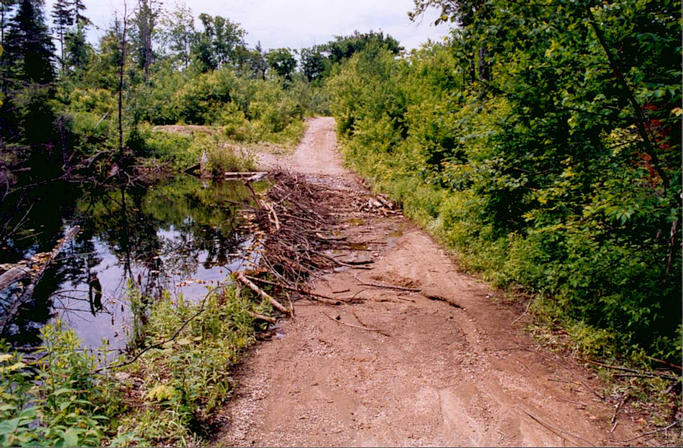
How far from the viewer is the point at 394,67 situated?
2106 centimetres

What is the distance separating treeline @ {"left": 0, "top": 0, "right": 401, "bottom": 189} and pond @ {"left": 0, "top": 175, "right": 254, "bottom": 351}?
1.91m

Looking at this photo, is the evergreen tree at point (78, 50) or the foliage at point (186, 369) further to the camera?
the evergreen tree at point (78, 50)

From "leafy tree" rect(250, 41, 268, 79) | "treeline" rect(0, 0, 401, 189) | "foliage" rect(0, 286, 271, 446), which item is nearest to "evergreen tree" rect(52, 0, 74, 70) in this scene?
"treeline" rect(0, 0, 401, 189)

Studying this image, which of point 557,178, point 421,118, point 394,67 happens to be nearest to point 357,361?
point 557,178

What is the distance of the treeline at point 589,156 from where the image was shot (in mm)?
3678

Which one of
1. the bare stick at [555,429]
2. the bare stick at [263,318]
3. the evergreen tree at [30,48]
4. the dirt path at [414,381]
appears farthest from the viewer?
the evergreen tree at [30,48]

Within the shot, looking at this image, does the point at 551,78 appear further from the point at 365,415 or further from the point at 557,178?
the point at 365,415

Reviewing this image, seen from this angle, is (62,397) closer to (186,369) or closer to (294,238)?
(186,369)

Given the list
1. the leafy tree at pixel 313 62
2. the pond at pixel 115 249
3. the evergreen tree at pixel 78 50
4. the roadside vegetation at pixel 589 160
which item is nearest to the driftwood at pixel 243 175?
the pond at pixel 115 249

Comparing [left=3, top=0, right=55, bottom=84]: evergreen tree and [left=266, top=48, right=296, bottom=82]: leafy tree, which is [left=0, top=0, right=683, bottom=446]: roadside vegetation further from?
[left=266, top=48, right=296, bottom=82]: leafy tree

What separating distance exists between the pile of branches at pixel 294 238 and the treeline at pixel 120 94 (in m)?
7.01

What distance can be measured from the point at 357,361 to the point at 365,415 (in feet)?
3.11

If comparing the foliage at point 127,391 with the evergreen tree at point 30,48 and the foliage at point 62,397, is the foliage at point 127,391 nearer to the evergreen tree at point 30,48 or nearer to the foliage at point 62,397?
the foliage at point 62,397

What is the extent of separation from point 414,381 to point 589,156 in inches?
120
